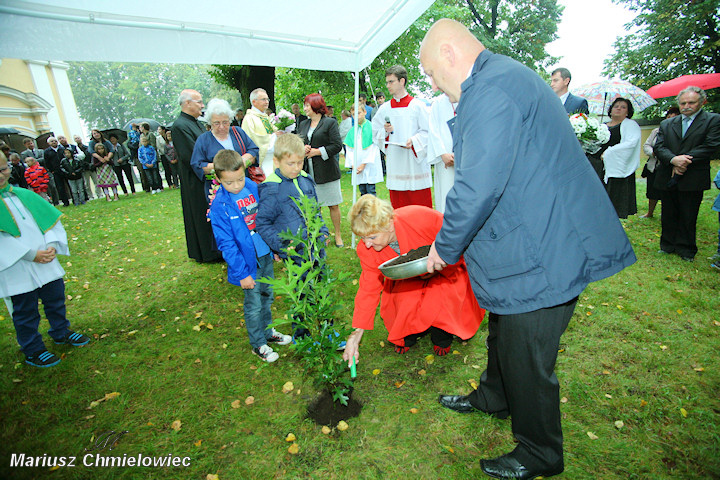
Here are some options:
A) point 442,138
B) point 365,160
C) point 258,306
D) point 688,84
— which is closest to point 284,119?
point 365,160

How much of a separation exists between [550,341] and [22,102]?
3149 cm

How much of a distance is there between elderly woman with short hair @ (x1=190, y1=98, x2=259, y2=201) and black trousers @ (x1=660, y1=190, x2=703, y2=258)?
606 centimetres

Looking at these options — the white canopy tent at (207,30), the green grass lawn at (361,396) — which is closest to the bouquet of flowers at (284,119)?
the white canopy tent at (207,30)

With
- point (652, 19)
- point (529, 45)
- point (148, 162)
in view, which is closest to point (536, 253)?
point (148, 162)

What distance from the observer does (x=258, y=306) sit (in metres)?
3.20

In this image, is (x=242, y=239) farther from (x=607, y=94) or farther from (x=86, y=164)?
(x=86, y=164)

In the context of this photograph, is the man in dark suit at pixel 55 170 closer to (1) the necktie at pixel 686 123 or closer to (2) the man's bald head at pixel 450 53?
(2) the man's bald head at pixel 450 53

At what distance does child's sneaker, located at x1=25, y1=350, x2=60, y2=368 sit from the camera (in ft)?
11.1

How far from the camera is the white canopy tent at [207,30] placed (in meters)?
2.83

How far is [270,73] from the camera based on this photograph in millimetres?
10930

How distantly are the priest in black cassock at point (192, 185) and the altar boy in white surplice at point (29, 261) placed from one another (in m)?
1.84

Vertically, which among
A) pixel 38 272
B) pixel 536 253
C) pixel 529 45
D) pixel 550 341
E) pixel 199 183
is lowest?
pixel 550 341

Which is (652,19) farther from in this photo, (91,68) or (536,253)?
(91,68)

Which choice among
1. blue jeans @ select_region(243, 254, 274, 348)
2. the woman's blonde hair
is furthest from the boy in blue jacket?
the woman's blonde hair
